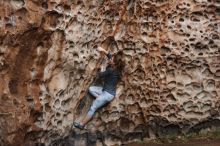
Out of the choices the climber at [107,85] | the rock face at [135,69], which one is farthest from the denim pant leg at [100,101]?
the rock face at [135,69]

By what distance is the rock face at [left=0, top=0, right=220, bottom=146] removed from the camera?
771 cm

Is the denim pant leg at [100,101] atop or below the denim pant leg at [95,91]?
below

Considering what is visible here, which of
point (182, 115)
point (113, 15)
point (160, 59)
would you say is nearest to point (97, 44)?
point (113, 15)

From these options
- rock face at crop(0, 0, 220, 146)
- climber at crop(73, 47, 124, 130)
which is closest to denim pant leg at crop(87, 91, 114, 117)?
climber at crop(73, 47, 124, 130)

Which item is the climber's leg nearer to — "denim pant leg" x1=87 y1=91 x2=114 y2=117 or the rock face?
"denim pant leg" x1=87 y1=91 x2=114 y2=117

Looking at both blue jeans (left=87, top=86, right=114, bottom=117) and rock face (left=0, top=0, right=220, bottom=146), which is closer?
rock face (left=0, top=0, right=220, bottom=146)

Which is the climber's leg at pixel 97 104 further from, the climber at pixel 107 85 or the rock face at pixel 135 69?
the rock face at pixel 135 69

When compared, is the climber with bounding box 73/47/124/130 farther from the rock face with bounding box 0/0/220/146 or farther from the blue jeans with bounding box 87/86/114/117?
the rock face with bounding box 0/0/220/146

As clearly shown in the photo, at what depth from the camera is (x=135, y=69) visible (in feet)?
28.1

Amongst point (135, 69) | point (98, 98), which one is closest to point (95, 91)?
point (98, 98)

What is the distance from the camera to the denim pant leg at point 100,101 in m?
8.33

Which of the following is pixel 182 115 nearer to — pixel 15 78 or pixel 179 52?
pixel 179 52

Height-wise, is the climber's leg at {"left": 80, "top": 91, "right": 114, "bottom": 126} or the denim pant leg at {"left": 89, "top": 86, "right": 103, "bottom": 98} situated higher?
the denim pant leg at {"left": 89, "top": 86, "right": 103, "bottom": 98}

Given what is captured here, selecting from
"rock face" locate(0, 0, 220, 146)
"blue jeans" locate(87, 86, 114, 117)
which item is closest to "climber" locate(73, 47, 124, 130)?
"blue jeans" locate(87, 86, 114, 117)
